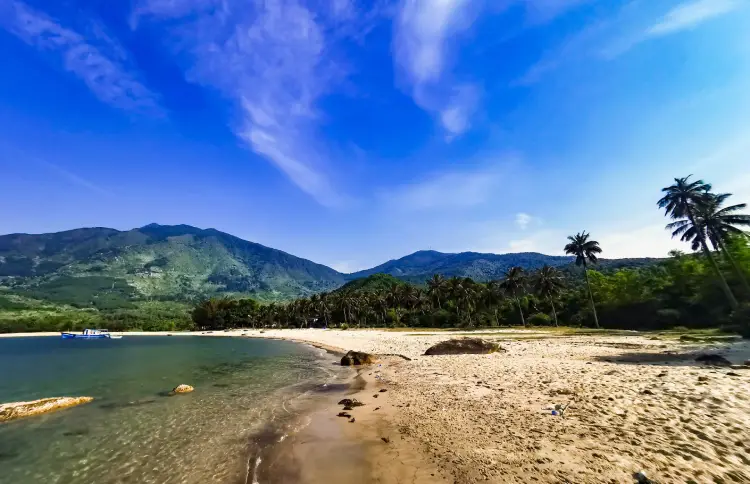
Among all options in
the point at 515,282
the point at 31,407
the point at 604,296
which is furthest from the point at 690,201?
the point at 31,407

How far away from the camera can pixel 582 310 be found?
79.0 metres

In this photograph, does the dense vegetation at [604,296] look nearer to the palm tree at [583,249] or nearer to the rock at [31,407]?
the palm tree at [583,249]

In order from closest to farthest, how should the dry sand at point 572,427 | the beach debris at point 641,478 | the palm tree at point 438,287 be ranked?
the beach debris at point 641,478, the dry sand at point 572,427, the palm tree at point 438,287

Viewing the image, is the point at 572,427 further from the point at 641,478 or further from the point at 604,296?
the point at 604,296

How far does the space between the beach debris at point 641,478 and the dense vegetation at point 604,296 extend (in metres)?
42.0

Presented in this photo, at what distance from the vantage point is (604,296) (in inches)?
3049

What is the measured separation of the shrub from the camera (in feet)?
281

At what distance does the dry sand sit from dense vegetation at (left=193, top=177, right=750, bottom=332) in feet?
111

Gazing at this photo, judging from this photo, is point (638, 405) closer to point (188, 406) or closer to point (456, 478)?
point (456, 478)

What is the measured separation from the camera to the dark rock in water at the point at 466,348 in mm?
33594

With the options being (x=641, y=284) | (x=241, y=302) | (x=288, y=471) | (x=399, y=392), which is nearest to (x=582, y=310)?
(x=641, y=284)

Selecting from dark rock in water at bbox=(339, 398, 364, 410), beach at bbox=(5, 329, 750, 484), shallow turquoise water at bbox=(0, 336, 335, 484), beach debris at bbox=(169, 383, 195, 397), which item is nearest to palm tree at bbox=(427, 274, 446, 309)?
shallow turquoise water at bbox=(0, 336, 335, 484)

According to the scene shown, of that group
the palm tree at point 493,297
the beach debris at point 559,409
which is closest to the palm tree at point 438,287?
the palm tree at point 493,297

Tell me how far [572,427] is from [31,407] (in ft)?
86.3
